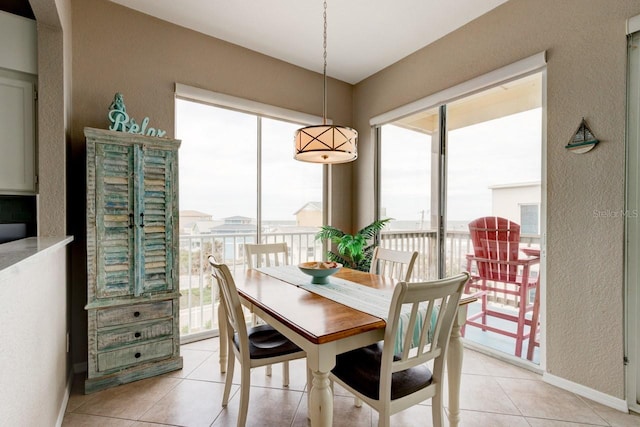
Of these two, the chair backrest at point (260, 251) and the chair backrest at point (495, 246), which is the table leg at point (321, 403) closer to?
the chair backrest at point (260, 251)

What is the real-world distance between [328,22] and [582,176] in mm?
2341

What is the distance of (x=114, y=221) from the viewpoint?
222 centimetres

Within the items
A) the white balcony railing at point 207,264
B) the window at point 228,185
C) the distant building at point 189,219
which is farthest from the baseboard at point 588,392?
the distant building at point 189,219

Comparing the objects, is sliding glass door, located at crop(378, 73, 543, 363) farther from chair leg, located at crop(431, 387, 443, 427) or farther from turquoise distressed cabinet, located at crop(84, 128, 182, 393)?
turquoise distressed cabinet, located at crop(84, 128, 182, 393)

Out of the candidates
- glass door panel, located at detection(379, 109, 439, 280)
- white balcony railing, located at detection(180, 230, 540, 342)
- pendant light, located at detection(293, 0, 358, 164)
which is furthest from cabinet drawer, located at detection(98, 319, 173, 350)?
glass door panel, located at detection(379, 109, 439, 280)

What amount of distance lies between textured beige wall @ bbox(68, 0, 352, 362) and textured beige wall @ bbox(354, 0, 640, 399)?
236 cm

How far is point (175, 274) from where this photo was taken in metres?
2.46

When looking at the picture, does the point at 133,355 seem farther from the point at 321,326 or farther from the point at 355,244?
the point at 355,244

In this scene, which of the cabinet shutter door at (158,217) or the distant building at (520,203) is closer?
the cabinet shutter door at (158,217)

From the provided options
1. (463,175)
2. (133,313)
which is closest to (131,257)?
(133,313)

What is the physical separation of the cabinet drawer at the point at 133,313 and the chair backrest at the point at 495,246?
2.64 m

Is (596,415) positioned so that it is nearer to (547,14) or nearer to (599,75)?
(599,75)

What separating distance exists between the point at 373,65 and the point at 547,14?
171 centimetres

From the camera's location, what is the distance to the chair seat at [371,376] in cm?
139
